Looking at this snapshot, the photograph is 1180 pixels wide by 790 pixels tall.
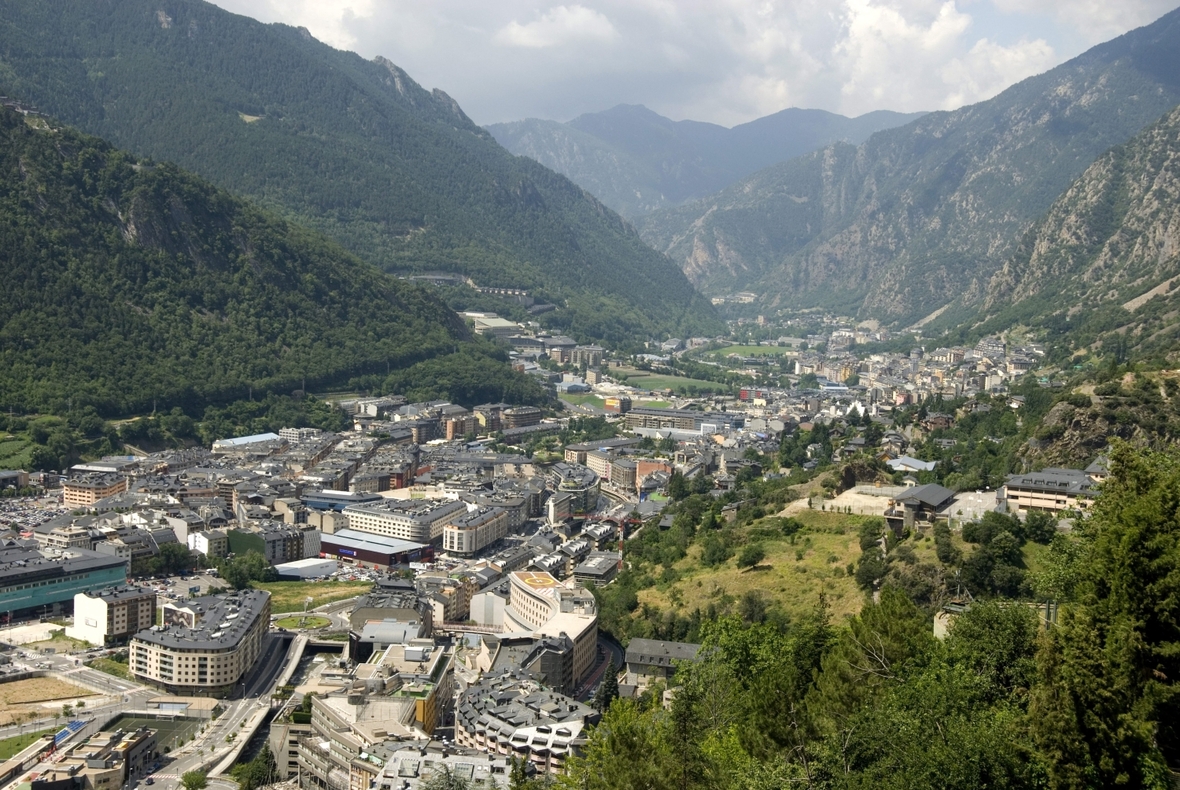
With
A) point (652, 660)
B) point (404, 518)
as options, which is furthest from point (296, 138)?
point (652, 660)

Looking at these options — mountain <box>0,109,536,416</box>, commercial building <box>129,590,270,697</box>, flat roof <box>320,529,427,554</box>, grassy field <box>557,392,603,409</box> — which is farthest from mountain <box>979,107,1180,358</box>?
commercial building <box>129,590,270,697</box>

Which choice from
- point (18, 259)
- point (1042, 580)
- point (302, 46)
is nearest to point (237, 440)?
point (18, 259)

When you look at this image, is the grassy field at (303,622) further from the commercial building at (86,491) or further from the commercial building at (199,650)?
the commercial building at (86,491)

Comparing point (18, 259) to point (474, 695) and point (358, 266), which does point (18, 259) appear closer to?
point (358, 266)

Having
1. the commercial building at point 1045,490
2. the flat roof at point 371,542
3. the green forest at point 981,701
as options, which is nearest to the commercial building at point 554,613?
the flat roof at point 371,542

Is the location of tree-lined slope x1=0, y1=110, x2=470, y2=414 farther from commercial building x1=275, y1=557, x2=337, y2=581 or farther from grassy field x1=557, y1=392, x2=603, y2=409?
commercial building x1=275, y1=557, x2=337, y2=581

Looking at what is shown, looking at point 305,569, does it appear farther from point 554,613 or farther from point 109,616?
point 554,613
